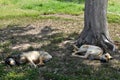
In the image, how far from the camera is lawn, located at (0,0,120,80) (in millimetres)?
8375

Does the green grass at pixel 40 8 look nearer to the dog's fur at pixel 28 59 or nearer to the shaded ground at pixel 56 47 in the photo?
the shaded ground at pixel 56 47

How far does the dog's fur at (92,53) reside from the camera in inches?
368

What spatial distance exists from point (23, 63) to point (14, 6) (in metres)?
8.98

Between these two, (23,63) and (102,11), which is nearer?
(23,63)

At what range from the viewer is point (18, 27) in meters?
13.0

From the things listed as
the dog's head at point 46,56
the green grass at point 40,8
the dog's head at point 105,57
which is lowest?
the dog's head at point 105,57

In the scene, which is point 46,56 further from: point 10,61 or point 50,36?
point 50,36

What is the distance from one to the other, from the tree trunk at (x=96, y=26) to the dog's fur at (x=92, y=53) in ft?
1.57

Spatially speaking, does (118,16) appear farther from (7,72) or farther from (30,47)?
→ (7,72)

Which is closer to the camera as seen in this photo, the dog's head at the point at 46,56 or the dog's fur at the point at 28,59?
the dog's fur at the point at 28,59

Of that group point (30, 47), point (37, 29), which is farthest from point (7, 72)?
point (37, 29)

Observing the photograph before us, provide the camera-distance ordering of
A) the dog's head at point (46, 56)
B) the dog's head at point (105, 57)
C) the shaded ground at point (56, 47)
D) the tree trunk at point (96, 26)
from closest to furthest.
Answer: the shaded ground at point (56, 47), the dog's head at point (46, 56), the dog's head at point (105, 57), the tree trunk at point (96, 26)

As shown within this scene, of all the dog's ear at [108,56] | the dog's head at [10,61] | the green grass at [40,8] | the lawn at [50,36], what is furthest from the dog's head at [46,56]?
the green grass at [40,8]

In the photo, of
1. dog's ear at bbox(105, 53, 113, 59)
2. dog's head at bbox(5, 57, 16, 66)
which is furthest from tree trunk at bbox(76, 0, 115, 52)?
dog's head at bbox(5, 57, 16, 66)
